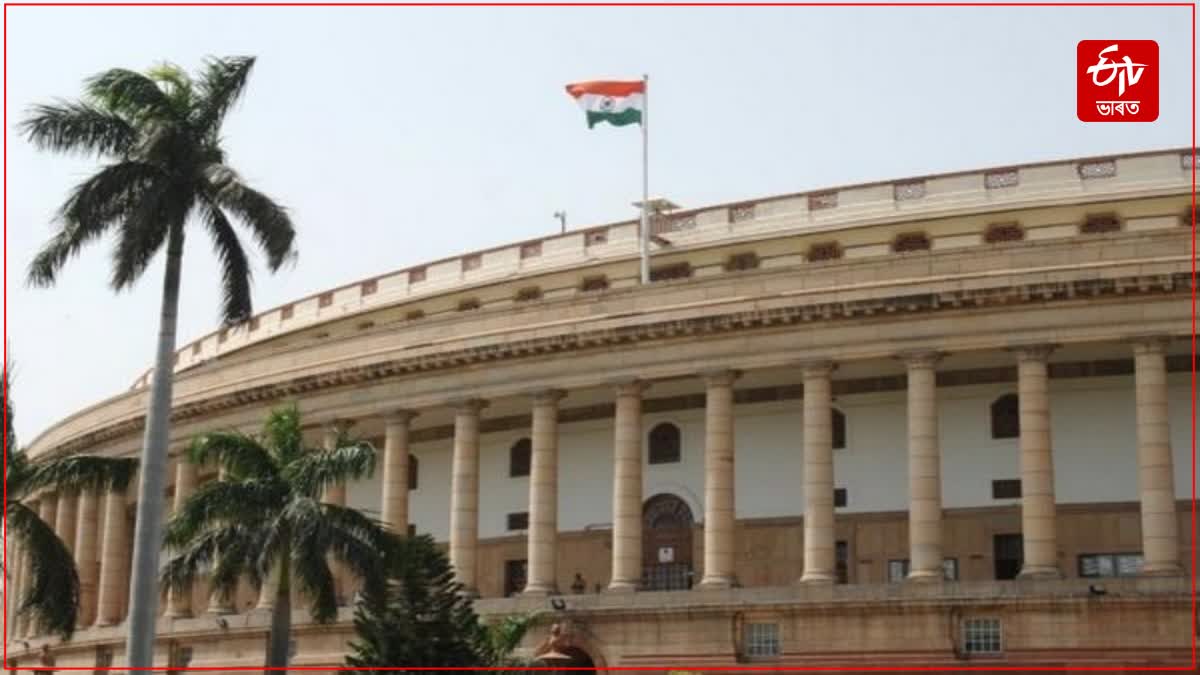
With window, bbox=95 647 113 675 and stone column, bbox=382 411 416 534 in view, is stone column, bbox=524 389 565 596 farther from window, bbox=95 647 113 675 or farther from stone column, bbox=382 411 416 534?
window, bbox=95 647 113 675

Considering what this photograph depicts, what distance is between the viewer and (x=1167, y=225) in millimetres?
61656

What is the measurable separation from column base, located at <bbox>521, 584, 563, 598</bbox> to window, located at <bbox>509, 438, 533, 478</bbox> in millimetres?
7532

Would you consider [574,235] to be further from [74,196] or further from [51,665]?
[74,196]

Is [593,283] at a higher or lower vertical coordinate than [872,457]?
higher

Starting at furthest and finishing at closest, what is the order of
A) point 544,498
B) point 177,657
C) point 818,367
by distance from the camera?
point 177,657
point 544,498
point 818,367

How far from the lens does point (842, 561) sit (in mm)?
56312

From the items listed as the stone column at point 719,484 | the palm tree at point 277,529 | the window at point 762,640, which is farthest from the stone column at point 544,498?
the palm tree at point 277,529

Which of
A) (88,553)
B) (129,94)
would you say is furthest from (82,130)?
(88,553)

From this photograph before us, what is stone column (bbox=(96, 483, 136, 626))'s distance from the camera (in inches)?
2854

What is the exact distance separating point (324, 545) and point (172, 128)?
35.2 feet

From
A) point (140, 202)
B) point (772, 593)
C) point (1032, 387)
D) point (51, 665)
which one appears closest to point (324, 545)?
point (140, 202)

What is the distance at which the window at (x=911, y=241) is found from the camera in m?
65.1

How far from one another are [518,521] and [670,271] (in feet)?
41.2

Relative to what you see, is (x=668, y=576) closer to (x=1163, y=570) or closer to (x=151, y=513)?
(x=1163, y=570)
